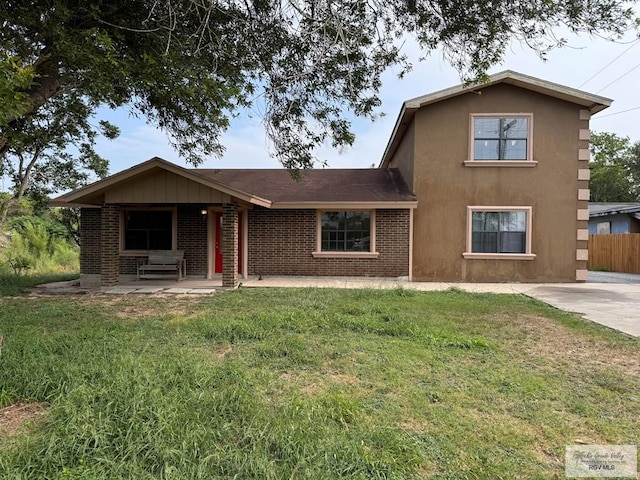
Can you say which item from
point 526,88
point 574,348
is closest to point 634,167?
point 526,88

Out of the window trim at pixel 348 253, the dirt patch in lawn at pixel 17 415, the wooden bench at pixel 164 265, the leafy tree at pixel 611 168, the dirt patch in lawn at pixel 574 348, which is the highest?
the leafy tree at pixel 611 168

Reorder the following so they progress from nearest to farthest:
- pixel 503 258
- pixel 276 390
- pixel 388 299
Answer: pixel 276 390 < pixel 388 299 < pixel 503 258

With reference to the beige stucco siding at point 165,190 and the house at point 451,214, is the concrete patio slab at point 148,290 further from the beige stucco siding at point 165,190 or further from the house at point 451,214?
the house at point 451,214

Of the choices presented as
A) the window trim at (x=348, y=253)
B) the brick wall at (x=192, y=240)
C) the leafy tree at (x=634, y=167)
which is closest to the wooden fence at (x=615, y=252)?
the window trim at (x=348, y=253)

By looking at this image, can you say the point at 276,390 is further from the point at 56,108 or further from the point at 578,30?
the point at 56,108

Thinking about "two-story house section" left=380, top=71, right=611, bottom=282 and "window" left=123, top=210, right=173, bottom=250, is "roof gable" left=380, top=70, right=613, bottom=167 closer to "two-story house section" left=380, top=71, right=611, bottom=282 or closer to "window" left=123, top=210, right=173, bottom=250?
"two-story house section" left=380, top=71, right=611, bottom=282

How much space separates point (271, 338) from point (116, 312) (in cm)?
366

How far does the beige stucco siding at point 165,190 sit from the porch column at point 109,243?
0.63 m

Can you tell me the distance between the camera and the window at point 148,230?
13.0 meters

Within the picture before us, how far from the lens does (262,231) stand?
13125mm

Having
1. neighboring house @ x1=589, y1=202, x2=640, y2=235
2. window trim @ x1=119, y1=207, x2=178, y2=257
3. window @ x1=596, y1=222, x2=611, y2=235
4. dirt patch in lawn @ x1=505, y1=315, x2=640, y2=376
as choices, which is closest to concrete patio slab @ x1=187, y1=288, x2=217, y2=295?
window trim @ x1=119, y1=207, x2=178, y2=257

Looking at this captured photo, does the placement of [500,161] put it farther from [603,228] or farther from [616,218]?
[603,228]

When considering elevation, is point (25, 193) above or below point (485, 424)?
above

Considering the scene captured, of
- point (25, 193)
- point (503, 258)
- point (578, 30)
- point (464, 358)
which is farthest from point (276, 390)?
point (25, 193)
